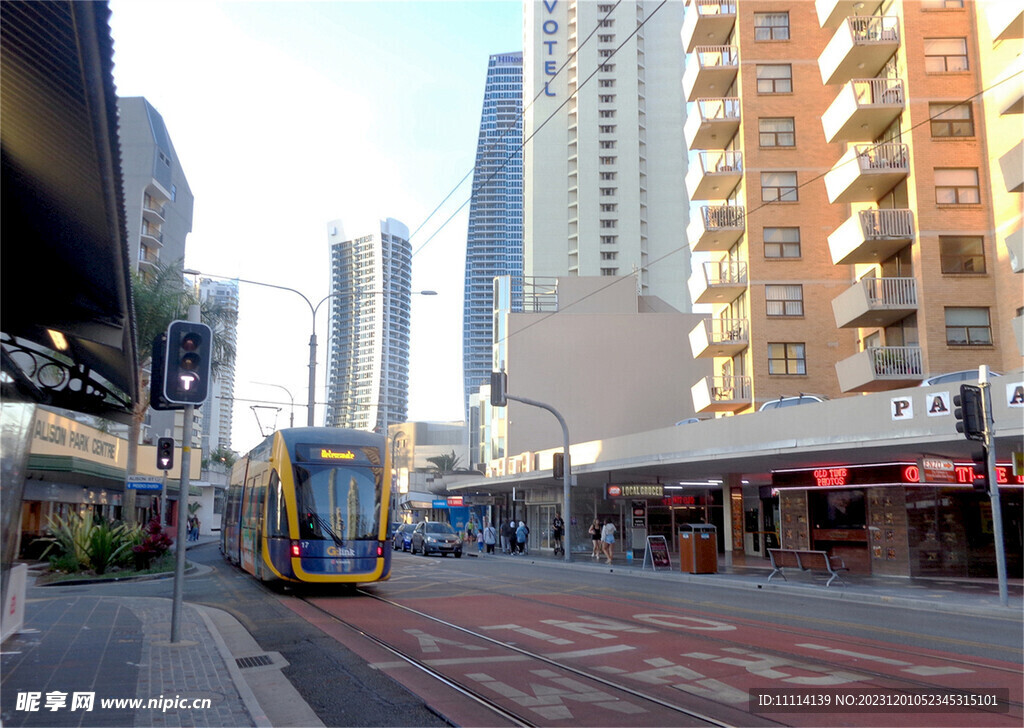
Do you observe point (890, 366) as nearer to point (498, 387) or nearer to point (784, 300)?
point (784, 300)

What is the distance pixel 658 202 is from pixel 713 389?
222 ft

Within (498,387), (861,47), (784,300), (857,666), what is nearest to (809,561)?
(498,387)

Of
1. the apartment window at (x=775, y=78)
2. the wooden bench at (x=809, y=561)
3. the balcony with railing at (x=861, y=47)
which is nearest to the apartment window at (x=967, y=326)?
the balcony with railing at (x=861, y=47)

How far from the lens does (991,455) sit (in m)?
16.7

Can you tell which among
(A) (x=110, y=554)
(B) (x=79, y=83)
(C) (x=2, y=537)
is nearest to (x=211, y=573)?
(A) (x=110, y=554)

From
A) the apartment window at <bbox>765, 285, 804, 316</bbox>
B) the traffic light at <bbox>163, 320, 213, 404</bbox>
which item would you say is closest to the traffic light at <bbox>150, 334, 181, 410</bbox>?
the traffic light at <bbox>163, 320, 213, 404</bbox>

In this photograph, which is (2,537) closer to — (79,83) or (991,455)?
(79,83)

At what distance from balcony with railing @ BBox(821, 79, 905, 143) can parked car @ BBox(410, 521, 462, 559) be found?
24370 mm

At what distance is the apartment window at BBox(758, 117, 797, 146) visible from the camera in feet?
130

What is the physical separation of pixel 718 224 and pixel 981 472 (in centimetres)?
2192

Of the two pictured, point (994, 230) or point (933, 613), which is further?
point (994, 230)

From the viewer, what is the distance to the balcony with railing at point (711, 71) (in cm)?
4116

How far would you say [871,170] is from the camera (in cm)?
3164

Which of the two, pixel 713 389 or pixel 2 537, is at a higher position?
pixel 713 389
